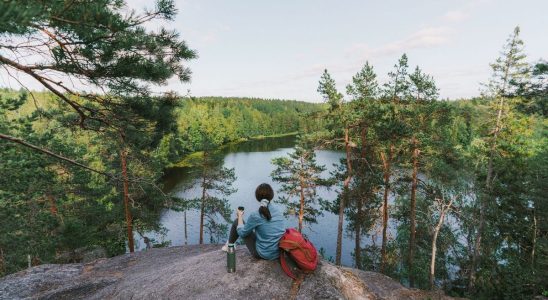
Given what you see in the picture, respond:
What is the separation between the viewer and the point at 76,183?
1736cm

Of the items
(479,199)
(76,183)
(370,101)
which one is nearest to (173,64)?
(370,101)

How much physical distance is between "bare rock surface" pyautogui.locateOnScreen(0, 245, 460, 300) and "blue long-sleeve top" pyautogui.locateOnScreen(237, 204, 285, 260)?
44cm

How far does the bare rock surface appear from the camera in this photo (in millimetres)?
5551

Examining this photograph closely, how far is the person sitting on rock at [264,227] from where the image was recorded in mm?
5375

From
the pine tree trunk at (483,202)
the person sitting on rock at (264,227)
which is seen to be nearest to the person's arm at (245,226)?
the person sitting on rock at (264,227)

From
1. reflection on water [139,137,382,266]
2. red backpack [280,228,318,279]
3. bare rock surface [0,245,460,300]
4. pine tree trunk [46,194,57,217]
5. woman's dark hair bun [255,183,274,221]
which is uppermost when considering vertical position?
woman's dark hair bun [255,183,274,221]

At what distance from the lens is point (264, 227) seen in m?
5.42

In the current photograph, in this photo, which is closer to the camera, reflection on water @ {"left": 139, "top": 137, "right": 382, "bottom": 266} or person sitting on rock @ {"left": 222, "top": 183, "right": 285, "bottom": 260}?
person sitting on rock @ {"left": 222, "top": 183, "right": 285, "bottom": 260}

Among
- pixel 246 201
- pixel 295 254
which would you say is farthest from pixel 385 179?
pixel 246 201

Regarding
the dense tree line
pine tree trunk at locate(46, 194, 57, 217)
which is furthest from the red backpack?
pine tree trunk at locate(46, 194, 57, 217)

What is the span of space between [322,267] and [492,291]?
1345cm

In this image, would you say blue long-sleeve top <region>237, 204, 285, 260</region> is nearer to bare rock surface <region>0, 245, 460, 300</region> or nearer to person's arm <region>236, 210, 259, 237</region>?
person's arm <region>236, 210, 259, 237</region>

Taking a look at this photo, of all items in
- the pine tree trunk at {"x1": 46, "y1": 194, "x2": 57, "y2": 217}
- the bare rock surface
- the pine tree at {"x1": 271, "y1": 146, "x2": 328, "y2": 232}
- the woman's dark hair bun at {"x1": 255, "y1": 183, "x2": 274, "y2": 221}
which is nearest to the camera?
the woman's dark hair bun at {"x1": 255, "y1": 183, "x2": 274, "y2": 221}

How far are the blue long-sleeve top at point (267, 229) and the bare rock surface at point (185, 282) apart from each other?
443 mm
